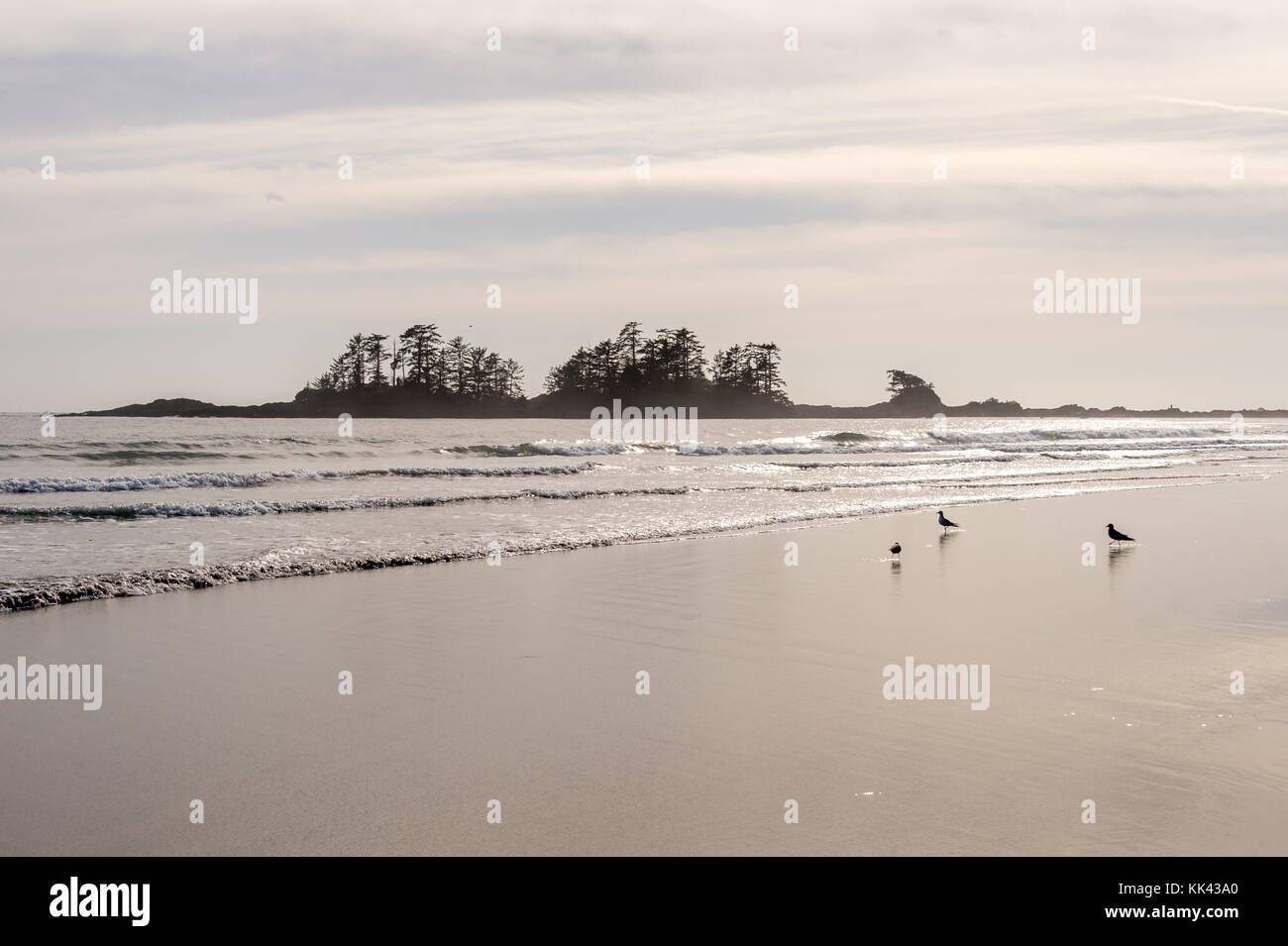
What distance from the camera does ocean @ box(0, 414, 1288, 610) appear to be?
13.5m

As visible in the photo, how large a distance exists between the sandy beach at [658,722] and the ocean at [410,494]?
2610 mm

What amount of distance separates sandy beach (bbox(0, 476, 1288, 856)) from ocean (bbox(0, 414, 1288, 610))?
103 inches

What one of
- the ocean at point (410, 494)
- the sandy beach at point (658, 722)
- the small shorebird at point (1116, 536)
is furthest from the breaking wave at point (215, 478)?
the small shorebird at point (1116, 536)

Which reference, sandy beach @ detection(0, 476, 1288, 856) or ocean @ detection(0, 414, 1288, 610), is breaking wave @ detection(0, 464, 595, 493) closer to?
ocean @ detection(0, 414, 1288, 610)

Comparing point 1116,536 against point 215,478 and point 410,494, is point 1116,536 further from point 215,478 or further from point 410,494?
point 215,478

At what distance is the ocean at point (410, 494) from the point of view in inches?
533

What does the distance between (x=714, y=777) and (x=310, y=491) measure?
2174 centimetres

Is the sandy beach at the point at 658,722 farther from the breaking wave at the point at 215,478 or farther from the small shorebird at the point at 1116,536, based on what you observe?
the breaking wave at the point at 215,478

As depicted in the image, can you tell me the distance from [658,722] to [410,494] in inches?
756

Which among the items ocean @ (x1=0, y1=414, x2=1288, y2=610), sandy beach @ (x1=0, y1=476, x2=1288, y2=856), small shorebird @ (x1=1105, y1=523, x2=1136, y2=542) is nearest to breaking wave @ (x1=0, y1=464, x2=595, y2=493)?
ocean @ (x1=0, y1=414, x2=1288, y2=610)

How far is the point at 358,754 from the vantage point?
5.58 m

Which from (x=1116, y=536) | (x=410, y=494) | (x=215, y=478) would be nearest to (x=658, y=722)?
(x=1116, y=536)
